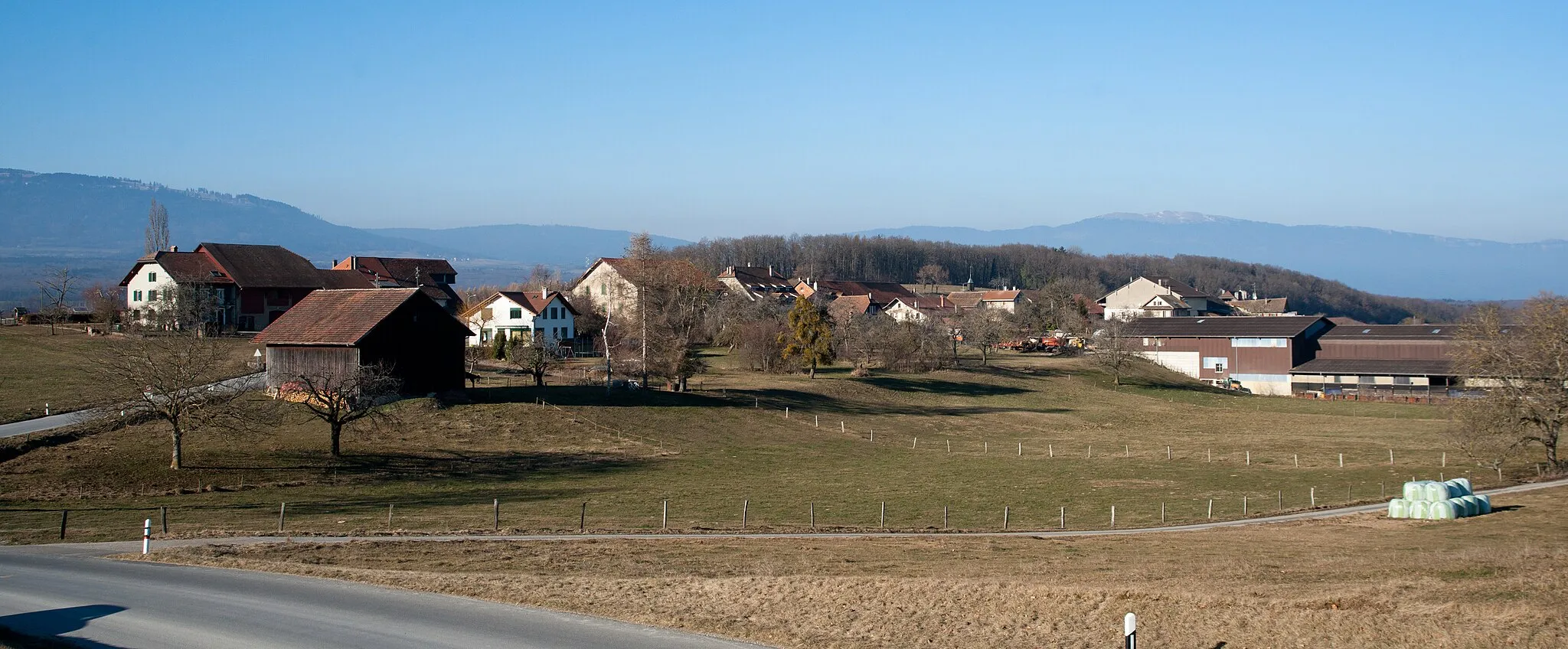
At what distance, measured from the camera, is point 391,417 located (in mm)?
49625

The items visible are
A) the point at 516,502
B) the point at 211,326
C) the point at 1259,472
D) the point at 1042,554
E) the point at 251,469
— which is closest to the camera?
the point at 1042,554

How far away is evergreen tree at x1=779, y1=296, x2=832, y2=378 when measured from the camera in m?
82.4

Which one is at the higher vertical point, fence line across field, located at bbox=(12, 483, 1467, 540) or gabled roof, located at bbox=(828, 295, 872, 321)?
gabled roof, located at bbox=(828, 295, 872, 321)

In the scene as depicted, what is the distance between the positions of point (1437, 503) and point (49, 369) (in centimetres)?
6925

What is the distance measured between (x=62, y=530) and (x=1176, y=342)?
9938 centimetres

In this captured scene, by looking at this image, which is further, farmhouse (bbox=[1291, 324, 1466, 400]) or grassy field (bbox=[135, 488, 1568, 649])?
farmhouse (bbox=[1291, 324, 1466, 400])

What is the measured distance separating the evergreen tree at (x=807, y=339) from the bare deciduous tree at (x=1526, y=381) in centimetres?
4518

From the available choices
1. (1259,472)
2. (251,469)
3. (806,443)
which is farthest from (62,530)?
(1259,472)

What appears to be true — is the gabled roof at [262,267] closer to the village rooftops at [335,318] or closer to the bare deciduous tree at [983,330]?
the village rooftops at [335,318]

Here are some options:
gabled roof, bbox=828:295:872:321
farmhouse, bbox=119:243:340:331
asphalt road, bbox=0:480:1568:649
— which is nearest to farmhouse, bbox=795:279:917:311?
gabled roof, bbox=828:295:872:321

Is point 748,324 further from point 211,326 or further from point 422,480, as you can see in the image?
point 422,480

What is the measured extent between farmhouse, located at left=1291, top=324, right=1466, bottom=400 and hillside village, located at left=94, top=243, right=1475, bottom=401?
0.14 m

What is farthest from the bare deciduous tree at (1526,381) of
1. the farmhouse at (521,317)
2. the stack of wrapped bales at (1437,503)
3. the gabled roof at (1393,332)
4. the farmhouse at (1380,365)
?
the farmhouse at (521,317)

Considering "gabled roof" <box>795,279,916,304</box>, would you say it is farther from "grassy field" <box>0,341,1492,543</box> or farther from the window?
"grassy field" <box>0,341,1492,543</box>
